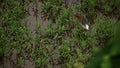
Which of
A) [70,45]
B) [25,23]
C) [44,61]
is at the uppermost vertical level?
[25,23]

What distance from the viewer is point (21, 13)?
2.65 meters

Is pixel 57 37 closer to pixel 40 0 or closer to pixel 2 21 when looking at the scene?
pixel 40 0

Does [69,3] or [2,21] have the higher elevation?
[69,3]

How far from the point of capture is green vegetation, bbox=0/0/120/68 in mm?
2484

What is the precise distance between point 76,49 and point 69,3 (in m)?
0.58

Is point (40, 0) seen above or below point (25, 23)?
above

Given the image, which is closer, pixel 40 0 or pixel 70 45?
pixel 70 45

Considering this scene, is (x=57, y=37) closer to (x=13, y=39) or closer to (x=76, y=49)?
(x=76, y=49)

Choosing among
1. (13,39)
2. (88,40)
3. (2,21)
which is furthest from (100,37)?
(2,21)

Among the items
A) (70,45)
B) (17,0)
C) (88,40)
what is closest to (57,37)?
(70,45)

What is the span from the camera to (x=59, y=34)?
2.55 meters

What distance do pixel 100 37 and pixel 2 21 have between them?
121cm

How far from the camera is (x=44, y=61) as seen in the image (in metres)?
2.49

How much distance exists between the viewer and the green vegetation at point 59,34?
97.8 inches
